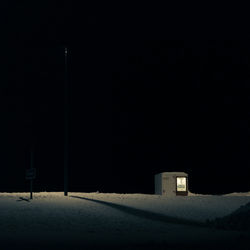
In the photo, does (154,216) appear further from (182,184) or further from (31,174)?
(182,184)

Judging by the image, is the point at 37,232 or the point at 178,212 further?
the point at 178,212

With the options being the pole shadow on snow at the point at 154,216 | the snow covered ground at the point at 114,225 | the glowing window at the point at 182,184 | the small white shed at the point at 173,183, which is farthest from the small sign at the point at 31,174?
the glowing window at the point at 182,184

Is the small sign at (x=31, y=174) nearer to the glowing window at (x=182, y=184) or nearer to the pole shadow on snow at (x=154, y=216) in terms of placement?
the pole shadow on snow at (x=154, y=216)

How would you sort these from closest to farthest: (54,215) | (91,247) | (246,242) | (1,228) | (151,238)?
(91,247) → (246,242) → (151,238) → (1,228) → (54,215)

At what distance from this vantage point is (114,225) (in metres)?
17.5

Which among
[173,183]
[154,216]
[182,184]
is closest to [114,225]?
[154,216]

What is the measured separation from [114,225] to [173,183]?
1770 centimetres

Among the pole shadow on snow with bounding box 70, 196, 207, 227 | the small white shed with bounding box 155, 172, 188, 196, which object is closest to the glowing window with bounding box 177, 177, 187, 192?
the small white shed with bounding box 155, 172, 188, 196

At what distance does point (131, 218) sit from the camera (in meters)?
19.7

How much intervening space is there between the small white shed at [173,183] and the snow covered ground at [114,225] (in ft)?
20.1

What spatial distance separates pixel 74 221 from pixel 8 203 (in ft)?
23.0

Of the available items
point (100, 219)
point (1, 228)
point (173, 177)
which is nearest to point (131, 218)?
point (100, 219)

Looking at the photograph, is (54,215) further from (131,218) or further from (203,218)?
(203,218)

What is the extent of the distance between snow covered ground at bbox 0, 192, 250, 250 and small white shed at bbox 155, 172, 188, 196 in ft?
20.1
